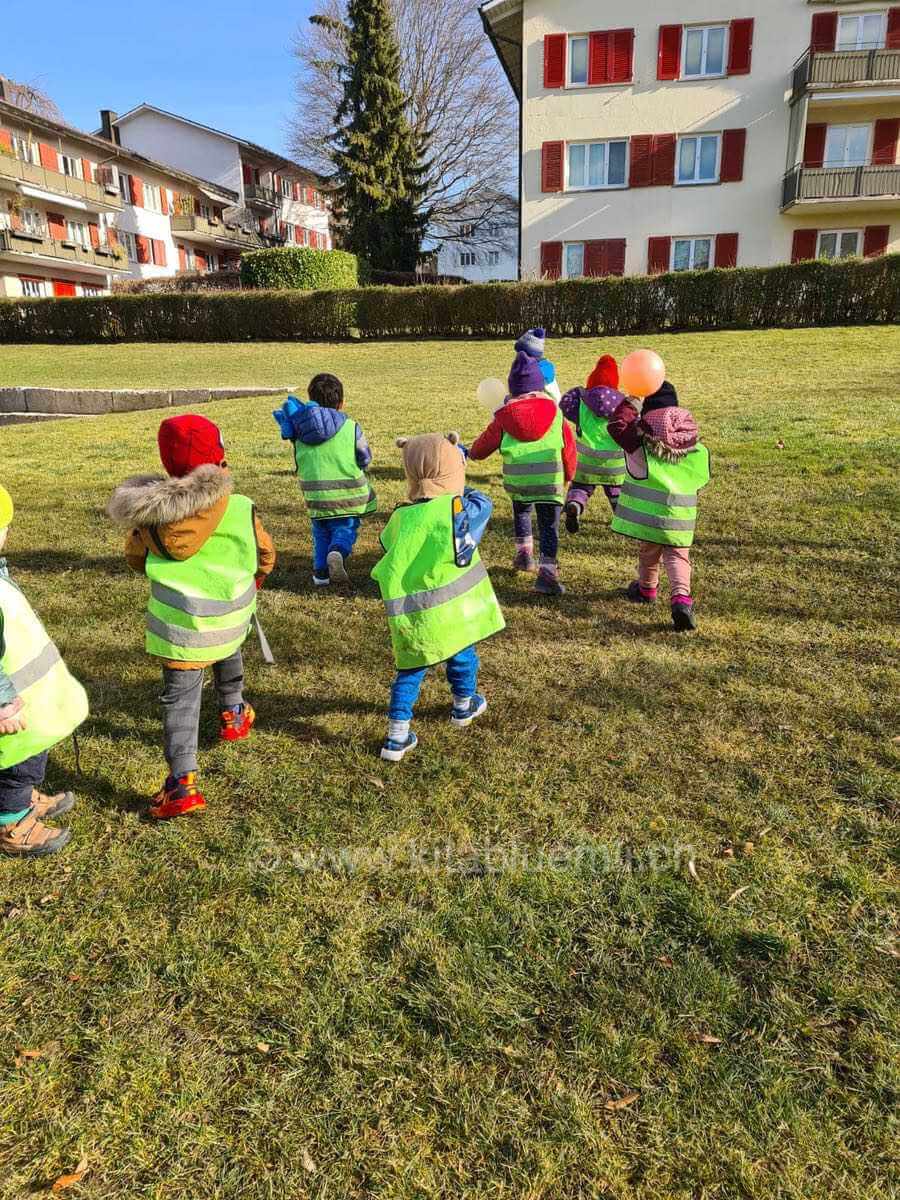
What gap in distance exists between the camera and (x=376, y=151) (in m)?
33.4

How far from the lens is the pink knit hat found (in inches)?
188

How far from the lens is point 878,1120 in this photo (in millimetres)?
1951

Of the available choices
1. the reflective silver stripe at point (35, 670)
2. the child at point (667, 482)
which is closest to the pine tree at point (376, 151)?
the child at point (667, 482)

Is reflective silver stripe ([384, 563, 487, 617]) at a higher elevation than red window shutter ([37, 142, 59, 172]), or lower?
lower

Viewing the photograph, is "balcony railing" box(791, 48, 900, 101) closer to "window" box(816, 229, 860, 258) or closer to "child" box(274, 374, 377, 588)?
"window" box(816, 229, 860, 258)

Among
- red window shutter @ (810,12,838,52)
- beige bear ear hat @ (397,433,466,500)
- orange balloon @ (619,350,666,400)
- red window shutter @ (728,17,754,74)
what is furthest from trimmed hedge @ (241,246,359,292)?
beige bear ear hat @ (397,433,466,500)

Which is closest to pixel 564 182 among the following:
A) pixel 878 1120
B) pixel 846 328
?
pixel 846 328

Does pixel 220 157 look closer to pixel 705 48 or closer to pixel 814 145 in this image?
pixel 705 48

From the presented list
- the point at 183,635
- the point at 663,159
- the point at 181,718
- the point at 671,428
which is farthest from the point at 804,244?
the point at 181,718

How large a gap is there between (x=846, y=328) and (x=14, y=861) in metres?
21.4

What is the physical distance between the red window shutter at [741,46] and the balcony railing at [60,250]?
3170cm

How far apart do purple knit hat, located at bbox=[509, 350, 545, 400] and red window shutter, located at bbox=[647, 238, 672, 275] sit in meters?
23.7

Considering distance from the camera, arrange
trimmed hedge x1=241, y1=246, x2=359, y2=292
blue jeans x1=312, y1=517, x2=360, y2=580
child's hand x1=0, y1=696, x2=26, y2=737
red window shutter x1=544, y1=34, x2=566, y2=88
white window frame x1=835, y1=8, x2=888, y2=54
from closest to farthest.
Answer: child's hand x1=0, y1=696, x2=26, y2=737, blue jeans x1=312, y1=517, x2=360, y2=580, white window frame x1=835, y1=8, x2=888, y2=54, red window shutter x1=544, y1=34, x2=566, y2=88, trimmed hedge x1=241, y1=246, x2=359, y2=292

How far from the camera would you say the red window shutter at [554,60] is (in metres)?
25.2
